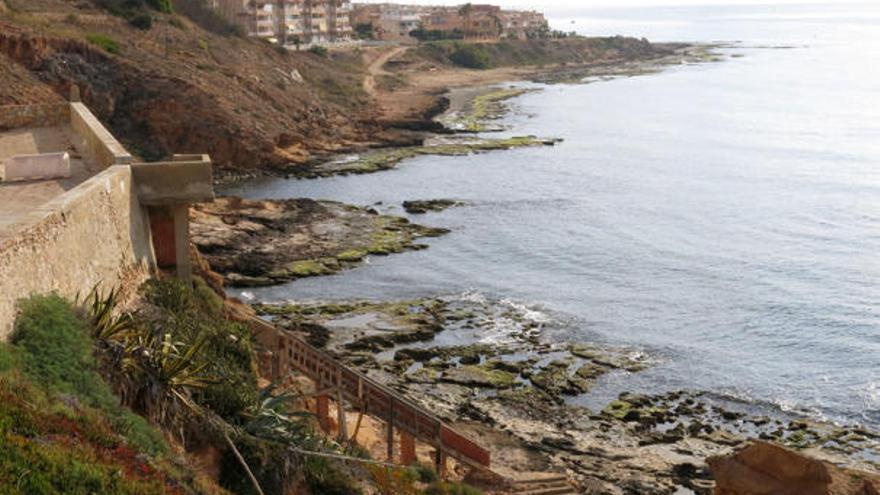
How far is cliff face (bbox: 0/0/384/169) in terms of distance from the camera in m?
60.0

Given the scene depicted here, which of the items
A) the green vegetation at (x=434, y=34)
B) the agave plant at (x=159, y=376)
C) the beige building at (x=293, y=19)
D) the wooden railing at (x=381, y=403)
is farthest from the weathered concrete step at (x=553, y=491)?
the green vegetation at (x=434, y=34)

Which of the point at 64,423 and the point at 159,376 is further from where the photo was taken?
the point at 159,376

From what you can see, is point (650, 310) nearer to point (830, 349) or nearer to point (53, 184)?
point (830, 349)

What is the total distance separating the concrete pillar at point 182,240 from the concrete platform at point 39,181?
76.0 inches

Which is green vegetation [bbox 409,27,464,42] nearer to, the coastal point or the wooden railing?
the coastal point

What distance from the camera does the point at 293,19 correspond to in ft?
476

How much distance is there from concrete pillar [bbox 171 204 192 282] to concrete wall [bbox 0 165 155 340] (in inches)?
25.1

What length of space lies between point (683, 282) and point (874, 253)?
11616mm

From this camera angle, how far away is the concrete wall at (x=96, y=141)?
66.7ft

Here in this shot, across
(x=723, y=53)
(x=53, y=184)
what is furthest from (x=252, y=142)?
(x=723, y=53)

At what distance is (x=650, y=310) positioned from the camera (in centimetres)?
4128

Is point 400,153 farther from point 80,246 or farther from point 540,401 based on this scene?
point 80,246

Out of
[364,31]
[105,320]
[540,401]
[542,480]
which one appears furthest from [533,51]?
[105,320]

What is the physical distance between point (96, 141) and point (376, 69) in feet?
350
